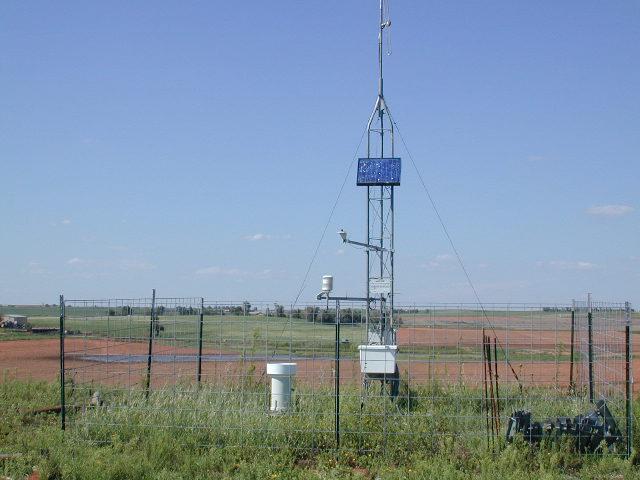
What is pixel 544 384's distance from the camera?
12.0 meters

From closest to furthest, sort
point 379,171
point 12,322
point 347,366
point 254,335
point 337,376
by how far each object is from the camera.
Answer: point 337,376 → point 254,335 → point 347,366 → point 379,171 → point 12,322

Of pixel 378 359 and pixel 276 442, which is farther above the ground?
pixel 378 359

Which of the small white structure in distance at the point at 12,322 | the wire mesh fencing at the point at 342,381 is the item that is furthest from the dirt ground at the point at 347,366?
the small white structure in distance at the point at 12,322

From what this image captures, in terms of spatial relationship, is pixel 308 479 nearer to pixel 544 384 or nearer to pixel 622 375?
pixel 622 375

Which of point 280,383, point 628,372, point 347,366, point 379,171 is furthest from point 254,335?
point 628,372

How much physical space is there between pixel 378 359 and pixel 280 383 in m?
1.53

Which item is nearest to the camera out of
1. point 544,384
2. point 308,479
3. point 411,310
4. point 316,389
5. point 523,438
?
point 308,479

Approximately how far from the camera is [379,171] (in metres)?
12.4

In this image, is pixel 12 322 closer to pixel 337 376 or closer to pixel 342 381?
pixel 342 381

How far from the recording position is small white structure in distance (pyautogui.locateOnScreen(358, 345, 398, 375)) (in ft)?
33.2

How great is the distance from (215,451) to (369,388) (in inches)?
96.1

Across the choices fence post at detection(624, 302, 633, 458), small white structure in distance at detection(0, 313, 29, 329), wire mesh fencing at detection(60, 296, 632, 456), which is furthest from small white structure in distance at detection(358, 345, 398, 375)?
small white structure in distance at detection(0, 313, 29, 329)

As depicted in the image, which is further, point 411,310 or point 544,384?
point 544,384

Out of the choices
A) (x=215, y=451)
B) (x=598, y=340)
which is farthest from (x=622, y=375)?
(x=215, y=451)
